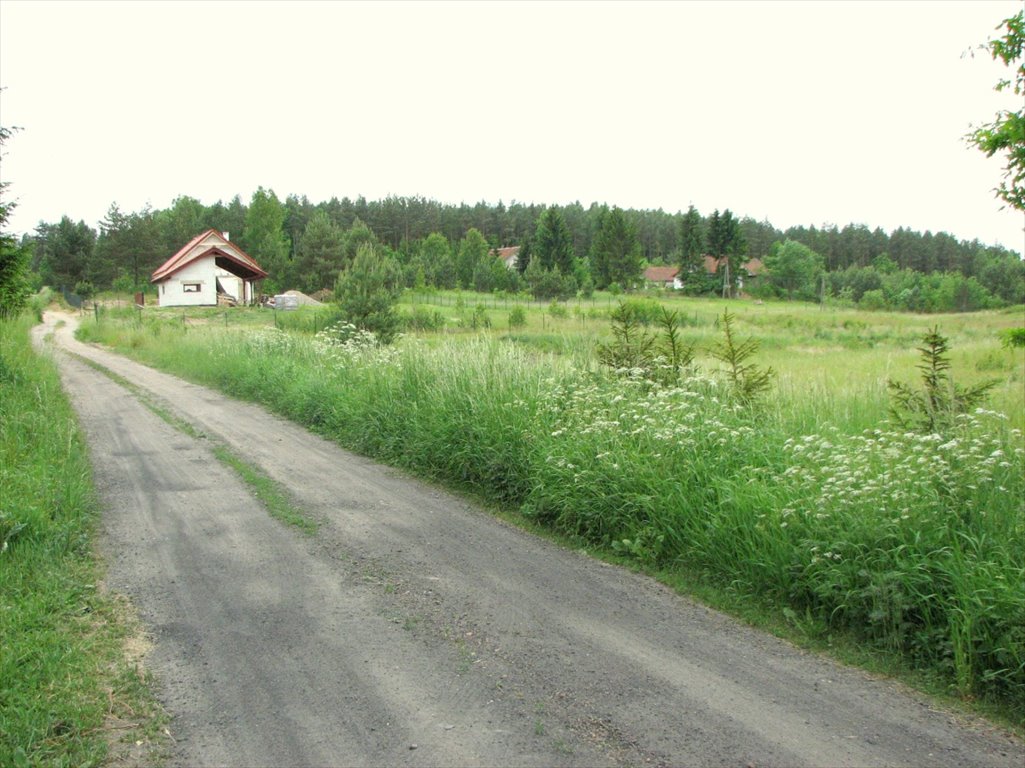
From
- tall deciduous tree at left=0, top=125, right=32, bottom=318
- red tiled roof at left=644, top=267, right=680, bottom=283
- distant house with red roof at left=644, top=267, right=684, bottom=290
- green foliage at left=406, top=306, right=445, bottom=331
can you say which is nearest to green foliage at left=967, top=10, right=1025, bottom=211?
tall deciduous tree at left=0, top=125, right=32, bottom=318

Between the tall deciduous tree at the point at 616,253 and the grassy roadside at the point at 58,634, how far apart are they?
81265 mm

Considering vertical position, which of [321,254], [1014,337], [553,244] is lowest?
[1014,337]

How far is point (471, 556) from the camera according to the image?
6.37m

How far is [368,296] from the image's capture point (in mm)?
22938

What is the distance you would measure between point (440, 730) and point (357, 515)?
3.94 metres

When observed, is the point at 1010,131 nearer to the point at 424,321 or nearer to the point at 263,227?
the point at 424,321

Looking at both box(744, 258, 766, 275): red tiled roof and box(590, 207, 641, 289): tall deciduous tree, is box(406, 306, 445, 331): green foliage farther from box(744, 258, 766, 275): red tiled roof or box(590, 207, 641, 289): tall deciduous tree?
box(744, 258, 766, 275): red tiled roof

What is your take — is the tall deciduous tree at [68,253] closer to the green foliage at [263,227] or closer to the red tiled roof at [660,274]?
the green foliage at [263,227]

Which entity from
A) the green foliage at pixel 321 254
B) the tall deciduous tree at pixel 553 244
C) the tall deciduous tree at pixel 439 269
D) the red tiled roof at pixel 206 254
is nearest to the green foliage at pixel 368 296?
the red tiled roof at pixel 206 254

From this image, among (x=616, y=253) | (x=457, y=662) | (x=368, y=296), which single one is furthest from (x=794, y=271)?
(x=457, y=662)

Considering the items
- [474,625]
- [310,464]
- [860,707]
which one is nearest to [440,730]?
[474,625]

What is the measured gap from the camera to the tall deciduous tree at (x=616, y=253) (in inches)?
3413

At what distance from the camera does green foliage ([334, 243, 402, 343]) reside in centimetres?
2280

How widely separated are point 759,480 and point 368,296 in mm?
18073
